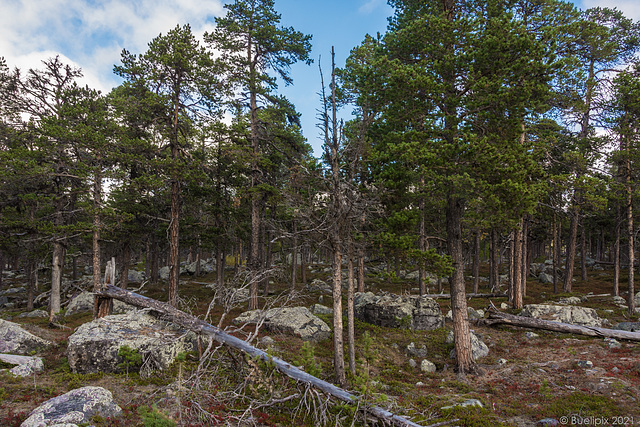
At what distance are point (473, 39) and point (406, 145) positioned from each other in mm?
4127

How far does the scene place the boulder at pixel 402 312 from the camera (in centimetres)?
1620

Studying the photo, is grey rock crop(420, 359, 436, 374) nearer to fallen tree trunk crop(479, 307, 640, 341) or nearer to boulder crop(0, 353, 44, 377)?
fallen tree trunk crop(479, 307, 640, 341)

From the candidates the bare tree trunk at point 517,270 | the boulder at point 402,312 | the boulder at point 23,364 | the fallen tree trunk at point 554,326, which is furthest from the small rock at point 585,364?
the boulder at point 23,364

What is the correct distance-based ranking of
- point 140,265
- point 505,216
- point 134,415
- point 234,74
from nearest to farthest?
1. point 134,415
2. point 505,216
3. point 234,74
4. point 140,265

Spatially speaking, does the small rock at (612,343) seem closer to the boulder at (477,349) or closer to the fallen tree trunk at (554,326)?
the fallen tree trunk at (554,326)

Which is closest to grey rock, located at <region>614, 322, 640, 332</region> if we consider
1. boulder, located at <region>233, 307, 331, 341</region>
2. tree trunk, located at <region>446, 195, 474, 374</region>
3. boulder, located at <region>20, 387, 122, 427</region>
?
tree trunk, located at <region>446, 195, 474, 374</region>

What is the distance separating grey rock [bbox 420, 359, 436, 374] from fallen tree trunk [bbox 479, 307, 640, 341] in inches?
251

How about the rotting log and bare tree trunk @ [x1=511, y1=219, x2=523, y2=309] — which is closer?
the rotting log

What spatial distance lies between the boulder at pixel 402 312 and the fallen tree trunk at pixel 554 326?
2761 millimetres

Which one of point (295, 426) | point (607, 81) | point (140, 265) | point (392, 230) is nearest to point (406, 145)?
point (392, 230)

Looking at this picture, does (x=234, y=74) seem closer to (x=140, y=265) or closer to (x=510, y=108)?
(x=510, y=108)

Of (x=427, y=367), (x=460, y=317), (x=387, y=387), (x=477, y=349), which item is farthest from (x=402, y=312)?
(x=387, y=387)

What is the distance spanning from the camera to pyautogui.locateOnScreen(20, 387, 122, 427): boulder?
20.7 ft

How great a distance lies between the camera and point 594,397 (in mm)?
8164
